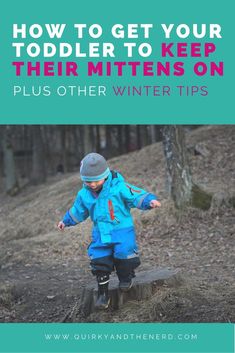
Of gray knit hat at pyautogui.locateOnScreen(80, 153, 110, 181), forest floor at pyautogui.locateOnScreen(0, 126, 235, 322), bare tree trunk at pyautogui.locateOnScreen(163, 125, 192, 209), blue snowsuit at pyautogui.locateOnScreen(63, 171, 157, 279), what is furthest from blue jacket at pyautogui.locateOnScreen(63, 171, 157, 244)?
bare tree trunk at pyautogui.locateOnScreen(163, 125, 192, 209)

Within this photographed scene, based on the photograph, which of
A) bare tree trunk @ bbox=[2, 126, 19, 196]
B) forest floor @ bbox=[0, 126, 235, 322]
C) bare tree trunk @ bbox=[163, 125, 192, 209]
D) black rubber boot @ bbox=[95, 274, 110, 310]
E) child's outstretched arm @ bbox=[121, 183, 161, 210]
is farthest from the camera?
bare tree trunk @ bbox=[2, 126, 19, 196]

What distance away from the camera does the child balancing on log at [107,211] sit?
16.4 feet

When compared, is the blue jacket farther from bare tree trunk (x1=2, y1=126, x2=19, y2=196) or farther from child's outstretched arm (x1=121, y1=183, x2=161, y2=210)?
bare tree trunk (x1=2, y1=126, x2=19, y2=196)

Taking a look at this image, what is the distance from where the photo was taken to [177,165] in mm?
10008

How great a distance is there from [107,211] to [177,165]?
507 centimetres

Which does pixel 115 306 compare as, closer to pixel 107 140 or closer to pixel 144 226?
pixel 144 226

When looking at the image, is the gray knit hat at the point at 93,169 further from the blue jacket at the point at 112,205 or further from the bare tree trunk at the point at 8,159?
the bare tree trunk at the point at 8,159

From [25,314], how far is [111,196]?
2122 mm

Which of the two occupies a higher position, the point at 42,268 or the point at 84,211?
the point at 84,211

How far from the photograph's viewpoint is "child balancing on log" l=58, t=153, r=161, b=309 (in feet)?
16.4

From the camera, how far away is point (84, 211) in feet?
17.4

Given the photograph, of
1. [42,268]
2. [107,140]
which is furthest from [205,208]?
[107,140]

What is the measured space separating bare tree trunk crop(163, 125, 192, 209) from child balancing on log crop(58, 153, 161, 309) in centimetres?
478

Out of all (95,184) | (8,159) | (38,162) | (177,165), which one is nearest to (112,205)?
(95,184)
